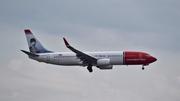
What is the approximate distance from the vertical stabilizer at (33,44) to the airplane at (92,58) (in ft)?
2.92

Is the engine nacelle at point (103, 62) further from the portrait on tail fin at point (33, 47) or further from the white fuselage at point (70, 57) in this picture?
the portrait on tail fin at point (33, 47)

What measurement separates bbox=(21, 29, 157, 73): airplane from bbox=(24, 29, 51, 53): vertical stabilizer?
0.89m

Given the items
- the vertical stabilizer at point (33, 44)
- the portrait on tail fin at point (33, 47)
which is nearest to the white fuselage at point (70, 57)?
the vertical stabilizer at point (33, 44)

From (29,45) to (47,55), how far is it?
18.7 feet

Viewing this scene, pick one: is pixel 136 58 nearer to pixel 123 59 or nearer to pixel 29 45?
pixel 123 59

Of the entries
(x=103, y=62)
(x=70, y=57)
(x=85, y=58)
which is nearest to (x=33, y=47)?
(x=70, y=57)

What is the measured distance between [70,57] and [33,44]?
365 inches

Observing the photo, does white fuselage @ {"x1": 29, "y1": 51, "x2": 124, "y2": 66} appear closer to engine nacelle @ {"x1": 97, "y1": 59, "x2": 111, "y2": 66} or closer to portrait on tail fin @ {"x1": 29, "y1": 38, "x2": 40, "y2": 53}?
engine nacelle @ {"x1": 97, "y1": 59, "x2": 111, "y2": 66}

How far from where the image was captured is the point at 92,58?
91.4 metres

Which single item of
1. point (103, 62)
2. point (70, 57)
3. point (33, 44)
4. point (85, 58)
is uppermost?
point (33, 44)

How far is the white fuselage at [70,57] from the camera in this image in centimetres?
9150

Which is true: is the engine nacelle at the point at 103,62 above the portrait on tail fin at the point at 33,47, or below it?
below

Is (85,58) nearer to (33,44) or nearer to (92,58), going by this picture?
(92,58)

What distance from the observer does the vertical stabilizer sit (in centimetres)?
9825
